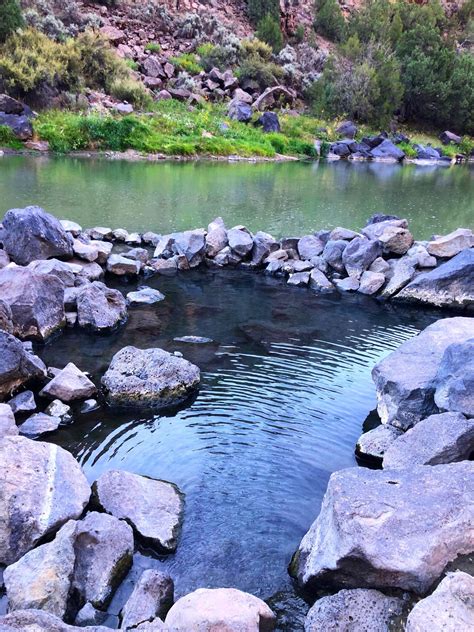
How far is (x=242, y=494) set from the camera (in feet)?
18.6

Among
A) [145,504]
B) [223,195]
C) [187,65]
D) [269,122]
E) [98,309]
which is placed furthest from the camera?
[187,65]

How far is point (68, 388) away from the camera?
7219 mm

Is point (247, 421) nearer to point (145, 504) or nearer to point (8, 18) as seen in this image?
point (145, 504)

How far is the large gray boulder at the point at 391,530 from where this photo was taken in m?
3.76

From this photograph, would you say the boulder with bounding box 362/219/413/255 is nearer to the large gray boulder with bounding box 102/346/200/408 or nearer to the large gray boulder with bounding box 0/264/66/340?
the large gray boulder with bounding box 102/346/200/408

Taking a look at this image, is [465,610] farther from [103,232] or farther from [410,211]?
[410,211]

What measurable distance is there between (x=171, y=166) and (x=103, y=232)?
17.1 meters

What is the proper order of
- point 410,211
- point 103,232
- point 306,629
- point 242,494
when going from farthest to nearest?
point 410,211 < point 103,232 < point 242,494 < point 306,629

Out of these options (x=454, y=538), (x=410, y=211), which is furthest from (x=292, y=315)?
(x=410, y=211)

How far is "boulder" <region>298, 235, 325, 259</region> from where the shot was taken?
14438 mm

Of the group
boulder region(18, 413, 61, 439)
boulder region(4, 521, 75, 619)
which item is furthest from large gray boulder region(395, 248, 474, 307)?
boulder region(4, 521, 75, 619)

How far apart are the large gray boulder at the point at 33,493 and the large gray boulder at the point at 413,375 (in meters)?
3.70

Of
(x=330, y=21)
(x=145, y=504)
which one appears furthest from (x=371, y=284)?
(x=330, y=21)

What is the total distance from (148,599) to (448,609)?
2.05 metres
